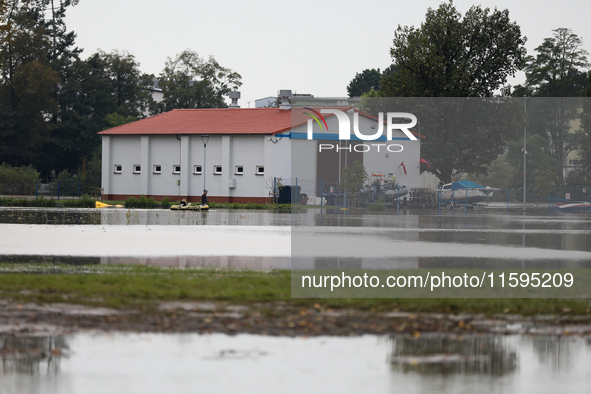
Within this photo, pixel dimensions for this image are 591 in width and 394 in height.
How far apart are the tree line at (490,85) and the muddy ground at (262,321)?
22.5 meters

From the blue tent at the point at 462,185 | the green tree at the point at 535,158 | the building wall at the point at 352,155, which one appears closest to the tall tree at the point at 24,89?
the building wall at the point at 352,155

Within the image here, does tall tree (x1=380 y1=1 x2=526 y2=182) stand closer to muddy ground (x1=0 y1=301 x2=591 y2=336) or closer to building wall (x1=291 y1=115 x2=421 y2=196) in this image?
building wall (x1=291 y1=115 x2=421 y2=196)

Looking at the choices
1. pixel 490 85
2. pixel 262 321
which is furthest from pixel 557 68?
pixel 262 321

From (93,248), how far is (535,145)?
20326 mm

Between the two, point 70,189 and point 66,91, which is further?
point 66,91

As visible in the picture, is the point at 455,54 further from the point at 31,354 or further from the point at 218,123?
the point at 31,354

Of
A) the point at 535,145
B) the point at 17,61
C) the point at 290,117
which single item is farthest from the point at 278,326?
the point at 17,61

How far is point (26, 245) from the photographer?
17531 millimetres

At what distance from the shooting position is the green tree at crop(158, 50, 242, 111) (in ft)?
262

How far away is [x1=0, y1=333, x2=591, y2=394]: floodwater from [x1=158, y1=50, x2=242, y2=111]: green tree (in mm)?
74466

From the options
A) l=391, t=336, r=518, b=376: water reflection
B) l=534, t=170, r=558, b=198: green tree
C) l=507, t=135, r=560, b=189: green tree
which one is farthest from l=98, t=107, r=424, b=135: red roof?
l=391, t=336, r=518, b=376: water reflection

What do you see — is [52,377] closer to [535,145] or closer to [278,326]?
[278,326]

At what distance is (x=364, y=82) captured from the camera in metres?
107

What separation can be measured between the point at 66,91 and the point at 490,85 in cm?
4803
